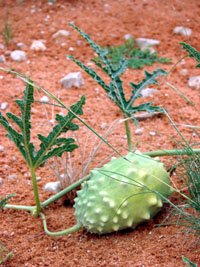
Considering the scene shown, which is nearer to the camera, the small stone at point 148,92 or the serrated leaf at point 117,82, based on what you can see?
the serrated leaf at point 117,82

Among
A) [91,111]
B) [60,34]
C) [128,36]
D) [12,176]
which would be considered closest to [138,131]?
[91,111]

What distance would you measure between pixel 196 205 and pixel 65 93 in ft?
4.80

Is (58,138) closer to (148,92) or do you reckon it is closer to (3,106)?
(3,106)

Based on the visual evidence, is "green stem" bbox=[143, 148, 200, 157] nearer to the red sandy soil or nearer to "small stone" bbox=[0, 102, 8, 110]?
the red sandy soil

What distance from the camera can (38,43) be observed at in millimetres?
3594

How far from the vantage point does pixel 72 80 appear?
127 inches

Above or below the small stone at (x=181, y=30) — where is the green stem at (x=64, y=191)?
above

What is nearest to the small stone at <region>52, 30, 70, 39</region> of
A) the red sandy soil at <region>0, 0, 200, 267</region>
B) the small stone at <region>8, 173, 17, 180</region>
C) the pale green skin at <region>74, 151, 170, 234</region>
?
the red sandy soil at <region>0, 0, 200, 267</region>

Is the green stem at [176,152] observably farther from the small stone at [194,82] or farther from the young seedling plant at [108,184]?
the small stone at [194,82]

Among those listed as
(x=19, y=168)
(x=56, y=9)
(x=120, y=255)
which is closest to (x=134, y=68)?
(x=56, y=9)

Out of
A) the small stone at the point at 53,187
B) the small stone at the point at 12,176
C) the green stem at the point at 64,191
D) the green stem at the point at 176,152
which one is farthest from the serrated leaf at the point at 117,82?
the small stone at the point at 12,176

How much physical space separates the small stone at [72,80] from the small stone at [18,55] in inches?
14.5

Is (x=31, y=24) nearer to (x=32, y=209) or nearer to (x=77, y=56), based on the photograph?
(x=77, y=56)

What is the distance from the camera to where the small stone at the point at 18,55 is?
3.48 metres
